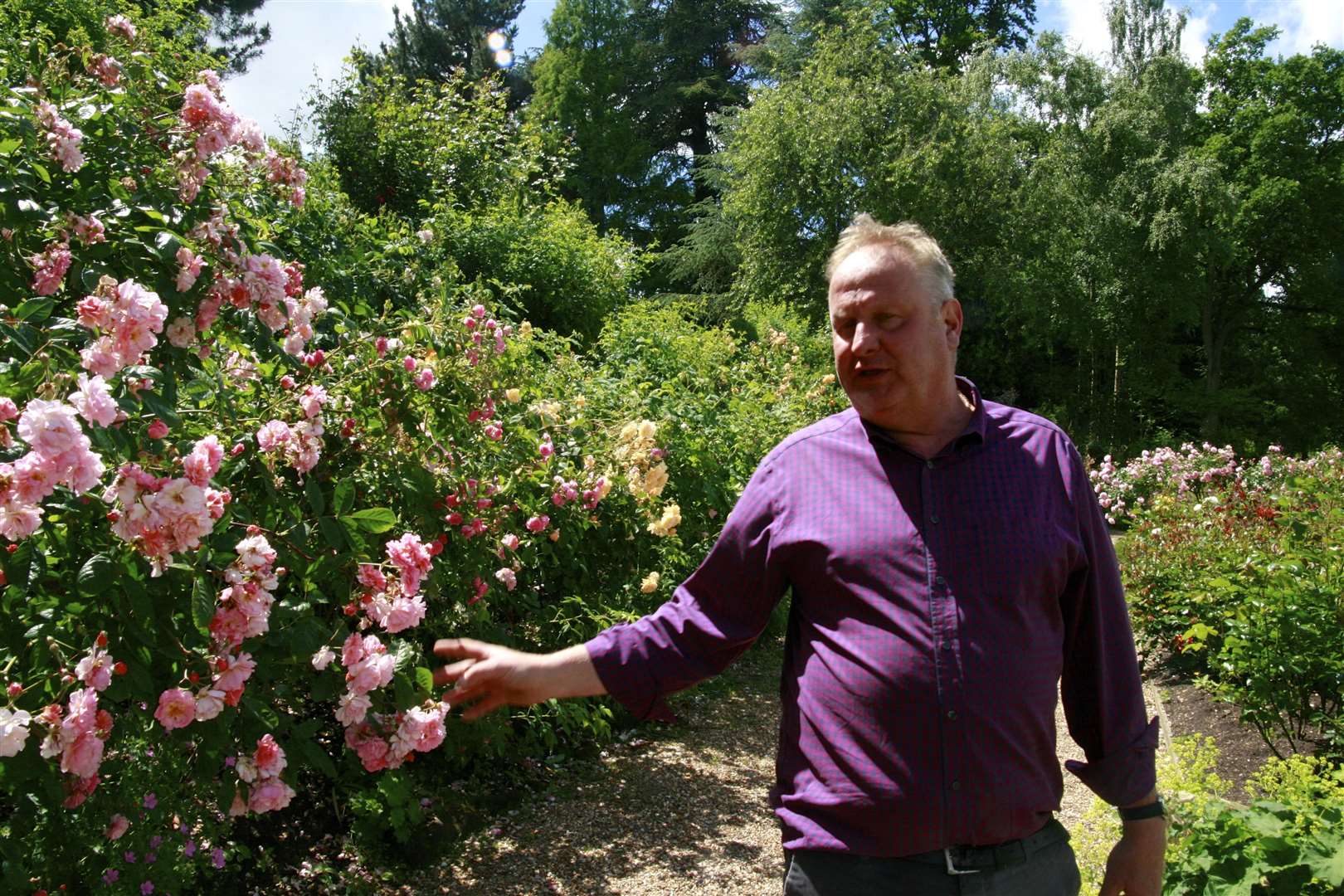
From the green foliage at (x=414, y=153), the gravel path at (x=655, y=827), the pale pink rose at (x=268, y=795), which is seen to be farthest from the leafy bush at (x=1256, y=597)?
the green foliage at (x=414, y=153)

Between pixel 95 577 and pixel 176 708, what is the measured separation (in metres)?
0.27

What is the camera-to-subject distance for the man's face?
1640mm

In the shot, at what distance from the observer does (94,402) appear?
158cm

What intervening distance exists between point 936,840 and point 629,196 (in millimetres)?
28203

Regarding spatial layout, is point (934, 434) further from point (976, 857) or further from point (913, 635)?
point (976, 857)

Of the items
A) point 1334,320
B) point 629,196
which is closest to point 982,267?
point 1334,320

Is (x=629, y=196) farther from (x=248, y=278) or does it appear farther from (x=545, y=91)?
(x=248, y=278)

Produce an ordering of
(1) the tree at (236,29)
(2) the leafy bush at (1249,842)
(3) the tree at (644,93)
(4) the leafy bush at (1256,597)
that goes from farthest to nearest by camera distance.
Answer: (3) the tree at (644,93) → (1) the tree at (236,29) → (4) the leafy bush at (1256,597) → (2) the leafy bush at (1249,842)

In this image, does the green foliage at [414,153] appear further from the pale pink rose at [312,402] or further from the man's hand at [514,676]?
the man's hand at [514,676]

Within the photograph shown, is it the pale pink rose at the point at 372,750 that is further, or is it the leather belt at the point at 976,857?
the pale pink rose at the point at 372,750

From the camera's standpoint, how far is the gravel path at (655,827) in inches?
133

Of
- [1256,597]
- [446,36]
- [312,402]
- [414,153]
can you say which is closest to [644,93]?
[446,36]

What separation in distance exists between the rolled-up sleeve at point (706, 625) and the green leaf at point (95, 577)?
0.78 m

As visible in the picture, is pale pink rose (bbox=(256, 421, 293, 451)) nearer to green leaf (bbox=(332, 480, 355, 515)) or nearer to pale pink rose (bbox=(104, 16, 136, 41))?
green leaf (bbox=(332, 480, 355, 515))
